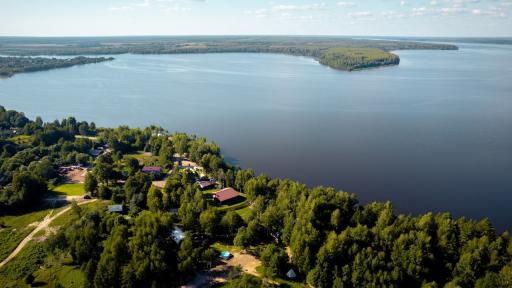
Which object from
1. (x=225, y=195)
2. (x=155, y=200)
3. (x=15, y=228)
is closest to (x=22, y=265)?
(x=15, y=228)

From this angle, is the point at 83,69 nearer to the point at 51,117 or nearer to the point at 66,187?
the point at 51,117

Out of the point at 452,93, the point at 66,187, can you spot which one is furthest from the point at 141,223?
the point at 452,93

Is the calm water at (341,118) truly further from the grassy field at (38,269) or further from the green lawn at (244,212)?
the grassy field at (38,269)

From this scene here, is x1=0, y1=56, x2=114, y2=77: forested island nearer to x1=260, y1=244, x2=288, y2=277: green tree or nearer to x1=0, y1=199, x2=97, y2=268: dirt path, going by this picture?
x1=0, y1=199, x2=97, y2=268: dirt path

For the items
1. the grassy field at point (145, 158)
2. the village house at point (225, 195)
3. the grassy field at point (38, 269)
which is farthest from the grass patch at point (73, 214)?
the grassy field at point (145, 158)

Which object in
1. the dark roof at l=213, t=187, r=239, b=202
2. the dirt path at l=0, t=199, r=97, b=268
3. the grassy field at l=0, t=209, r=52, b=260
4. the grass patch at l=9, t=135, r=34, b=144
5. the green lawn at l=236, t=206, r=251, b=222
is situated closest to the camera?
the dirt path at l=0, t=199, r=97, b=268

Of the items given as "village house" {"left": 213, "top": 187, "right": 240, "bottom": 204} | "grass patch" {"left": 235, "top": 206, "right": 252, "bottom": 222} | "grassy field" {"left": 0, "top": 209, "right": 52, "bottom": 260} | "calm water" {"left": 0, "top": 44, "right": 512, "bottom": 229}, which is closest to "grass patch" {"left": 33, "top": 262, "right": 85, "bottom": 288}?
"grassy field" {"left": 0, "top": 209, "right": 52, "bottom": 260}

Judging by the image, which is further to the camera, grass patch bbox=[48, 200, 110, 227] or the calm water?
the calm water
